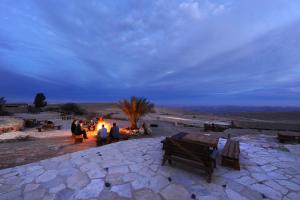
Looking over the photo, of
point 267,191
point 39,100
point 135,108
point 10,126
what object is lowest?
point 267,191

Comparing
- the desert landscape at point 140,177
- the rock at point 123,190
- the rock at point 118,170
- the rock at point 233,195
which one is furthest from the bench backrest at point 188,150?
the rock at point 123,190

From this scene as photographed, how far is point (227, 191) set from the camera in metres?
3.66

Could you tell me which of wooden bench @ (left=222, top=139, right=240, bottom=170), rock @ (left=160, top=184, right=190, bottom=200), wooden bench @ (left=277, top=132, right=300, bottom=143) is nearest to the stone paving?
rock @ (left=160, top=184, right=190, bottom=200)

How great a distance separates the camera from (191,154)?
4.33 m

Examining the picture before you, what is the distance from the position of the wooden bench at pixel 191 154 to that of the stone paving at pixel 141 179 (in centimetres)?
34

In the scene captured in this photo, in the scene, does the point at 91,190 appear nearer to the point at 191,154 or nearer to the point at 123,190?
the point at 123,190

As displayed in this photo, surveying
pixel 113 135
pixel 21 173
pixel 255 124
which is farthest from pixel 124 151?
pixel 255 124

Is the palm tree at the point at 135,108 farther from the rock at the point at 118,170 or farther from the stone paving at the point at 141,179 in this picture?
the rock at the point at 118,170

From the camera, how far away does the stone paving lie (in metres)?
3.58

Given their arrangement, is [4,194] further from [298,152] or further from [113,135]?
[298,152]

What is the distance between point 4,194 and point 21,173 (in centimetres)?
99

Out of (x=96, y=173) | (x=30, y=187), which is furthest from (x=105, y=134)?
(x=30, y=187)

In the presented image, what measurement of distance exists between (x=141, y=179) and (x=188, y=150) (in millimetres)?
1530

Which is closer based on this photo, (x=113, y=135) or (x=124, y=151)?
(x=124, y=151)
